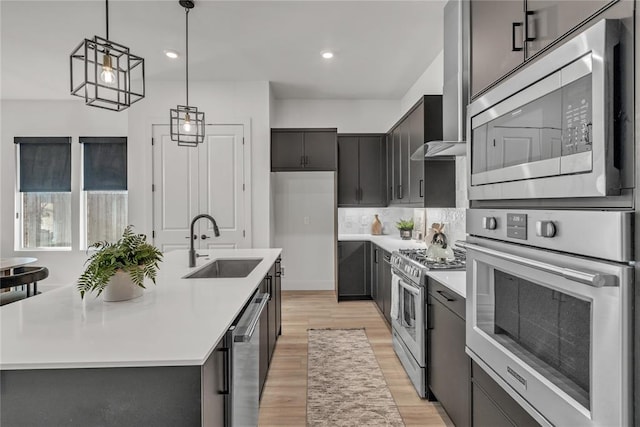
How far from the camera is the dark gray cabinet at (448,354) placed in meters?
1.83

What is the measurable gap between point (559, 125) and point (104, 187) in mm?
6185

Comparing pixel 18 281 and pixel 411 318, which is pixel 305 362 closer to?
pixel 411 318

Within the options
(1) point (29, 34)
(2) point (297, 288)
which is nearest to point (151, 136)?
(1) point (29, 34)

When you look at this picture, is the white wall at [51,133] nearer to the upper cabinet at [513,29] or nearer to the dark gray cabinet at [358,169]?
the dark gray cabinet at [358,169]

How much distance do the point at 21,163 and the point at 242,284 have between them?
5.67m

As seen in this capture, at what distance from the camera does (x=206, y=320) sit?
1394 mm

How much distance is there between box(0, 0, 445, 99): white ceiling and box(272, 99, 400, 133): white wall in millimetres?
622

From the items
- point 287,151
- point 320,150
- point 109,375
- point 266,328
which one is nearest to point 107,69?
point 109,375

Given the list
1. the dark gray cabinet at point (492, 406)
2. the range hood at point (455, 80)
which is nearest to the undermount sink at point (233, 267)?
the range hood at point (455, 80)

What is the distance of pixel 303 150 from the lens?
16.4 feet

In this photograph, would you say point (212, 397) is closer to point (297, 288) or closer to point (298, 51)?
point (298, 51)

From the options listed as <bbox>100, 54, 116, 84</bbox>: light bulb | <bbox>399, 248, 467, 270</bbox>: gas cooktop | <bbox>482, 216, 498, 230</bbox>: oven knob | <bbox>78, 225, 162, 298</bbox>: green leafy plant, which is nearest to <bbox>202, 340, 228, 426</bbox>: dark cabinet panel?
<bbox>78, 225, 162, 298</bbox>: green leafy plant

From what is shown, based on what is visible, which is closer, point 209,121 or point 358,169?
point 209,121

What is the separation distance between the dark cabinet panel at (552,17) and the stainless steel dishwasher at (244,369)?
1454 millimetres
